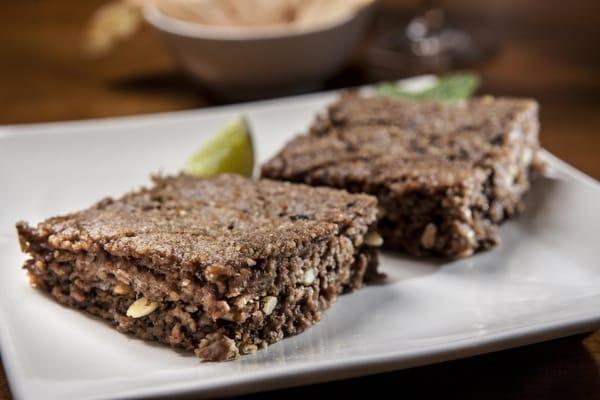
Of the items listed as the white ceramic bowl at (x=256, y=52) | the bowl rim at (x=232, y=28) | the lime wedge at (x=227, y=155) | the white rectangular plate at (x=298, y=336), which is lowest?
the white rectangular plate at (x=298, y=336)

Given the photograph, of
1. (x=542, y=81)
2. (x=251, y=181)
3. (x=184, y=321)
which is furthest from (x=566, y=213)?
(x=542, y=81)

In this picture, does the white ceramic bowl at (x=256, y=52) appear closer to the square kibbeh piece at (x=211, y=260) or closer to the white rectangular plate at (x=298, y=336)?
the white rectangular plate at (x=298, y=336)

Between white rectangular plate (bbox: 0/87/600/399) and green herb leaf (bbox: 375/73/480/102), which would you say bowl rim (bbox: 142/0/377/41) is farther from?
white rectangular plate (bbox: 0/87/600/399)

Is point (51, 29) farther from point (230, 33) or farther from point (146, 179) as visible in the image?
point (146, 179)

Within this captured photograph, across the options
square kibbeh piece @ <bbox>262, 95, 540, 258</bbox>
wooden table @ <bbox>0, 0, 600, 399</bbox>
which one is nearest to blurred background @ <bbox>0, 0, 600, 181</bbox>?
wooden table @ <bbox>0, 0, 600, 399</bbox>

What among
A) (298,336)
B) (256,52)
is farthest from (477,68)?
(298,336)

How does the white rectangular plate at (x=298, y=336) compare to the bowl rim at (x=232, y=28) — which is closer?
the white rectangular plate at (x=298, y=336)

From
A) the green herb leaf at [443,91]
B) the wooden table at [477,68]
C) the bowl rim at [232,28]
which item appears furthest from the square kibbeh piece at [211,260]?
the bowl rim at [232,28]
